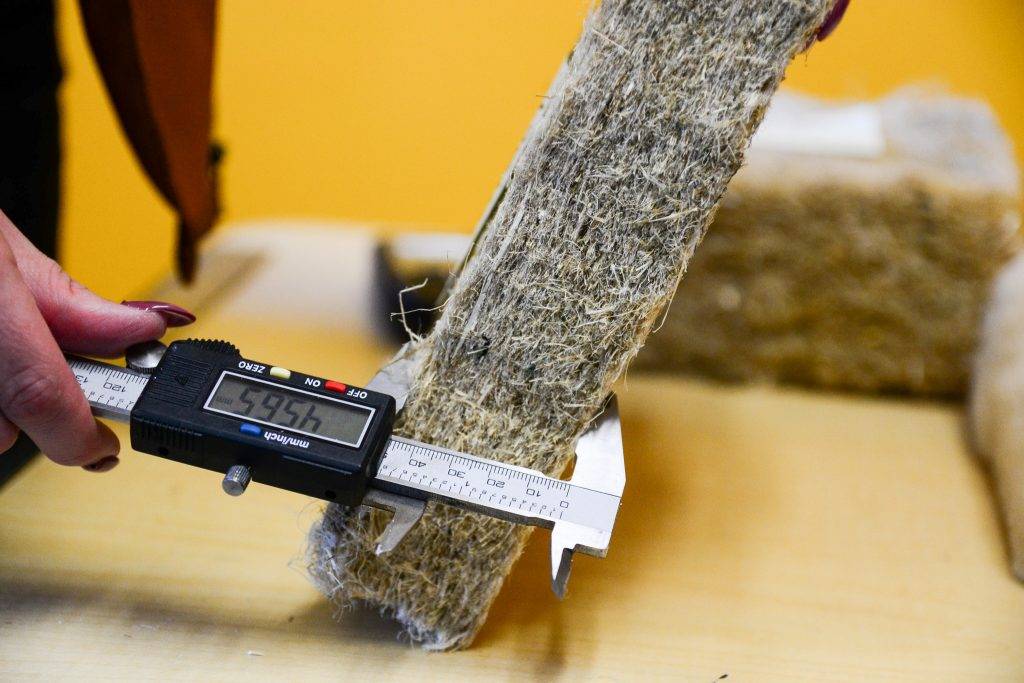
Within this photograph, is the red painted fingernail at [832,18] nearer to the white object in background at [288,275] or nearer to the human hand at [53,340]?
the human hand at [53,340]

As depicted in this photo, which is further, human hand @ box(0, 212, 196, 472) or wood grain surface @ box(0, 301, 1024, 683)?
wood grain surface @ box(0, 301, 1024, 683)

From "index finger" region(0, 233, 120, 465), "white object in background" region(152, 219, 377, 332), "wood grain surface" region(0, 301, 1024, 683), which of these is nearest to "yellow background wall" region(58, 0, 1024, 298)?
"white object in background" region(152, 219, 377, 332)

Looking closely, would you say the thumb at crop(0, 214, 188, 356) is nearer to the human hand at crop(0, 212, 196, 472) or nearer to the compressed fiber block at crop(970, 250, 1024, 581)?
the human hand at crop(0, 212, 196, 472)

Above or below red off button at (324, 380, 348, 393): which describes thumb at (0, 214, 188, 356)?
below

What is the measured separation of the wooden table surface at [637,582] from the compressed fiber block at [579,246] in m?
0.10

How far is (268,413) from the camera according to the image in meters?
0.73

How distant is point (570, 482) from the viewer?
2.41 ft

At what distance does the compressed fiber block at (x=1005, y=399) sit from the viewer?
1107 mm

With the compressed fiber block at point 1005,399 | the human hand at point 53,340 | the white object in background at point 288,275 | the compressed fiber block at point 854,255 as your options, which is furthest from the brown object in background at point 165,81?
the compressed fiber block at point 1005,399

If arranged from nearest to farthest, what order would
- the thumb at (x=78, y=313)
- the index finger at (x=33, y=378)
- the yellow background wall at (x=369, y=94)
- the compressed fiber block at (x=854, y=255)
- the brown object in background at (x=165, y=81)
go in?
the index finger at (x=33, y=378), the thumb at (x=78, y=313), the brown object in background at (x=165, y=81), the compressed fiber block at (x=854, y=255), the yellow background wall at (x=369, y=94)

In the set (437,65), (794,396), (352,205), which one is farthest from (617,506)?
(352,205)

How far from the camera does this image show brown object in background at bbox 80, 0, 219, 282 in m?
1.10

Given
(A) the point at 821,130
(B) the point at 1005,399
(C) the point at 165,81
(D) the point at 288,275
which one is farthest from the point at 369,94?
(B) the point at 1005,399

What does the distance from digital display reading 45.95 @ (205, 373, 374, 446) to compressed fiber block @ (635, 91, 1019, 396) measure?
2.43ft
